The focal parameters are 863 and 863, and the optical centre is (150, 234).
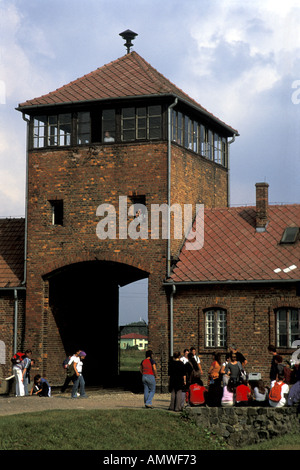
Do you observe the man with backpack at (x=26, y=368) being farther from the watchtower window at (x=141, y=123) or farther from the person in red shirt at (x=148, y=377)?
the watchtower window at (x=141, y=123)

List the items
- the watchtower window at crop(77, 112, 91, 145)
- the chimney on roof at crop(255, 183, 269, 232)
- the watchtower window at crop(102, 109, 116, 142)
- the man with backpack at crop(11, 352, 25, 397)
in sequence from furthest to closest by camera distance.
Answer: the chimney on roof at crop(255, 183, 269, 232), the watchtower window at crop(77, 112, 91, 145), the watchtower window at crop(102, 109, 116, 142), the man with backpack at crop(11, 352, 25, 397)

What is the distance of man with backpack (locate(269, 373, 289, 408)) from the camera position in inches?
874

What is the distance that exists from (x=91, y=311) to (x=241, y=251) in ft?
26.1

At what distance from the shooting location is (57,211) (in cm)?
3288

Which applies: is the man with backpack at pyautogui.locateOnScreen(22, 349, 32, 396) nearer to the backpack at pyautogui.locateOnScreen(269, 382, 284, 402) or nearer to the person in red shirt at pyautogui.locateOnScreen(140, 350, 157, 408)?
the person in red shirt at pyautogui.locateOnScreen(140, 350, 157, 408)

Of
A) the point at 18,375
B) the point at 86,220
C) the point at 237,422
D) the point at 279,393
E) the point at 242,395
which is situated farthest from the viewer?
the point at 86,220

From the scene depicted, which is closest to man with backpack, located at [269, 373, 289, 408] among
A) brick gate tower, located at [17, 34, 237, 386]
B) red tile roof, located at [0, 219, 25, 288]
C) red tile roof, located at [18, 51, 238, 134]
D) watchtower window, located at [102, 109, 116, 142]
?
brick gate tower, located at [17, 34, 237, 386]

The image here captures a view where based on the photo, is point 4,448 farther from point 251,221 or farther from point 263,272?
point 251,221

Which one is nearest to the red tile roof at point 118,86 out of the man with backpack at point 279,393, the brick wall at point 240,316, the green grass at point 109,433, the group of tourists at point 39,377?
the brick wall at point 240,316

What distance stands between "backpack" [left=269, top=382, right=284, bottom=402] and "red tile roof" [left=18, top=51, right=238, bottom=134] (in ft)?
41.1

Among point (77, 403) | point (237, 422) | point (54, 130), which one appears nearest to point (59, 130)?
point (54, 130)

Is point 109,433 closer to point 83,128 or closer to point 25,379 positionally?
point 25,379

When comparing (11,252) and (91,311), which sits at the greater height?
(11,252)
